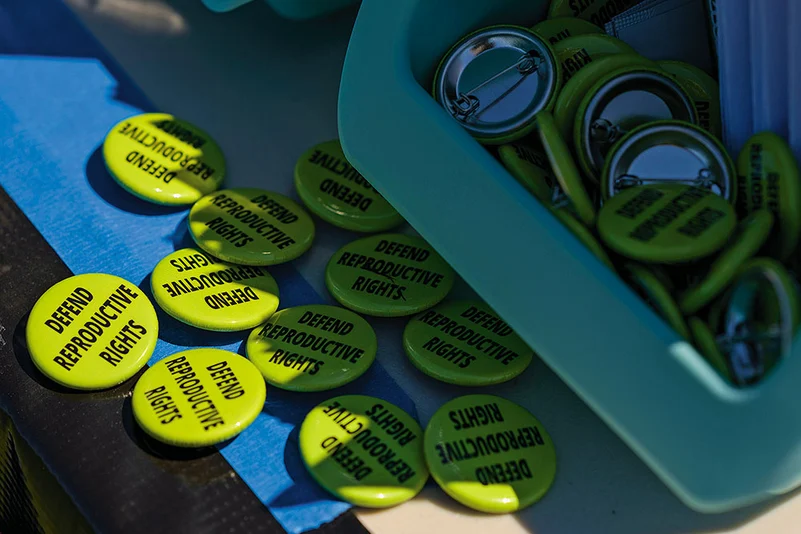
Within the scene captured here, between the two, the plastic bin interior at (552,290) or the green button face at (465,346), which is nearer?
the plastic bin interior at (552,290)

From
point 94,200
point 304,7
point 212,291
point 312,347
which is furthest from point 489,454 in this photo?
point 304,7


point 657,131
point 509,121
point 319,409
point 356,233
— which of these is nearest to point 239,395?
point 319,409

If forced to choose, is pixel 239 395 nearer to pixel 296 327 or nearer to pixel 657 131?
pixel 296 327

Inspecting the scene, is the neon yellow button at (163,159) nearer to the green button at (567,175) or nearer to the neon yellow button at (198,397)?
the neon yellow button at (198,397)

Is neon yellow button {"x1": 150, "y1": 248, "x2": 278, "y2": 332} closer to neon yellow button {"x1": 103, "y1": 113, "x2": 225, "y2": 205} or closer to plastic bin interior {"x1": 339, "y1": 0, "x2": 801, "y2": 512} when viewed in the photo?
neon yellow button {"x1": 103, "y1": 113, "x2": 225, "y2": 205}

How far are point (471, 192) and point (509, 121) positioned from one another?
0.24 m

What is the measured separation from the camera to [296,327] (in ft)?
5.23

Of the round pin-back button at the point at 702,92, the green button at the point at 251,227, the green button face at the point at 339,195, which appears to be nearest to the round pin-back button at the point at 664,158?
the round pin-back button at the point at 702,92

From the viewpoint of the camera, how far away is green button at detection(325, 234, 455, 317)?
5.36 ft

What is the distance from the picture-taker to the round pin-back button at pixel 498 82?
5.34 feet

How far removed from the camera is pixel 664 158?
154 centimetres

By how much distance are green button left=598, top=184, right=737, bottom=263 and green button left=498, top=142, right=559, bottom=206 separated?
11 cm

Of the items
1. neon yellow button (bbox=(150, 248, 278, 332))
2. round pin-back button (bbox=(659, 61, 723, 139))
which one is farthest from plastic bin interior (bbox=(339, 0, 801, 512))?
round pin-back button (bbox=(659, 61, 723, 139))

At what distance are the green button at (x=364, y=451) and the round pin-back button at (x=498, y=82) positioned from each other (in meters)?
0.52
